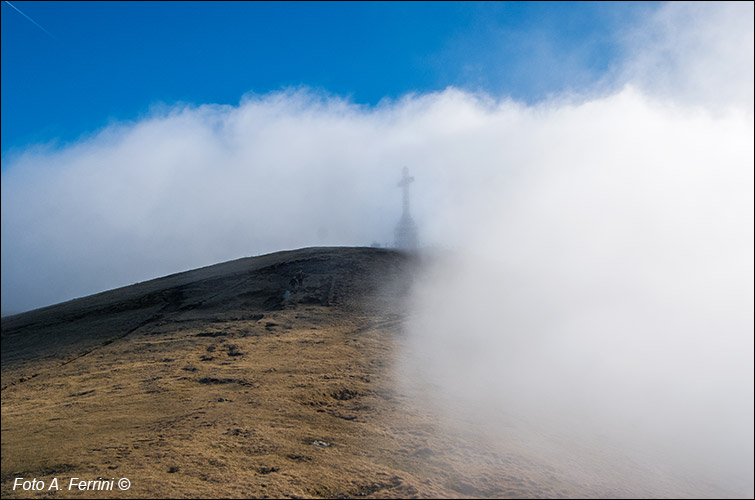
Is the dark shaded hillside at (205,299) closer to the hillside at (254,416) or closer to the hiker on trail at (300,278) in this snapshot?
the hillside at (254,416)

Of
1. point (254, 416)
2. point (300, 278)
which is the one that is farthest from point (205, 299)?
point (254, 416)

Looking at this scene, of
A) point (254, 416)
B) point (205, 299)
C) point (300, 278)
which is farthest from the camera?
point (300, 278)

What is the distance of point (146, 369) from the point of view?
13016 mm

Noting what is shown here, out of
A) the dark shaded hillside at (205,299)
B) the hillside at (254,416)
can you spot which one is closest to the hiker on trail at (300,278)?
the dark shaded hillside at (205,299)

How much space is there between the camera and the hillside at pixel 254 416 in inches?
258

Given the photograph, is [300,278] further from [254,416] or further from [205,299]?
[254,416]

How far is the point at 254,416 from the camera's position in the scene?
30.0 ft

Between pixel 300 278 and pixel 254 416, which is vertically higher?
pixel 300 278

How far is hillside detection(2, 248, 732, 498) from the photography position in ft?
21.5

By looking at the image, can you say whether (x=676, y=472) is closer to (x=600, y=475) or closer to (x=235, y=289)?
(x=600, y=475)

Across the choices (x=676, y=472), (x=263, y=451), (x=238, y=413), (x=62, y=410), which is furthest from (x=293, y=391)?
(x=676, y=472)

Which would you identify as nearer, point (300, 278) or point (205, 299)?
point (205, 299)

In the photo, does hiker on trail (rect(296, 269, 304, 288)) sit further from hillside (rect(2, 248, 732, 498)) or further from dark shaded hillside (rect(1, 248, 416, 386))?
hillside (rect(2, 248, 732, 498))

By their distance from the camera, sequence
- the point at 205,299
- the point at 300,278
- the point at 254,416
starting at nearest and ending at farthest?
the point at 254,416
the point at 205,299
the point at 300,278
